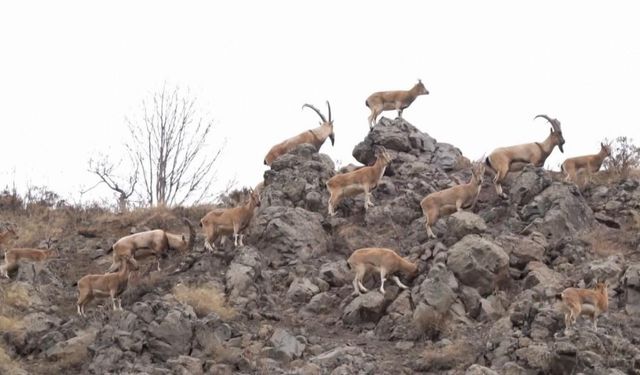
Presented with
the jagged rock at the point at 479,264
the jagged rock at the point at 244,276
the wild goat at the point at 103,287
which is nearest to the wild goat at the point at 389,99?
the jagged rock at the point at 244,276

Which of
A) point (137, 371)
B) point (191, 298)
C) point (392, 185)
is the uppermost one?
point (392, 185)

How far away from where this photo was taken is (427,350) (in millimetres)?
18016

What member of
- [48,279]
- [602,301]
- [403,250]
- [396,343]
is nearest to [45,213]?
[48,279]

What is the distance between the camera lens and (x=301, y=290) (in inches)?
841

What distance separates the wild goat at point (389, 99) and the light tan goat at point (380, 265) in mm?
8534

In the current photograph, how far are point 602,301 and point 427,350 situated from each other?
131 inches

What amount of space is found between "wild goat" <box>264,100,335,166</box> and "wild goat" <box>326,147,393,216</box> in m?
3.76

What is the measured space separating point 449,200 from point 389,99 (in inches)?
261

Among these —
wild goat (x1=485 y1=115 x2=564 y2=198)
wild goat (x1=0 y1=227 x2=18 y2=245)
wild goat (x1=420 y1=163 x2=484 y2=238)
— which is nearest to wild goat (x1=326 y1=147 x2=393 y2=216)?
wild goat (x1=420 y1=163 x2=484 y2=238)

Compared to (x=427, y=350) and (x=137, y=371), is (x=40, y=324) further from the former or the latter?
(x=427, y=350)

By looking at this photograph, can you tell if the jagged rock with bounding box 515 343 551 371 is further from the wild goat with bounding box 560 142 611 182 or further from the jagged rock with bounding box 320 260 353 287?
the wild goat with bounding box 560 142 611 182

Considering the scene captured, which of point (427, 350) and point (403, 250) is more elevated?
point (403, 250)

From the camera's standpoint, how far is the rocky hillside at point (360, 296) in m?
17.6

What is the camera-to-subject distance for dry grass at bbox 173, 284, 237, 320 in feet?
66.0
